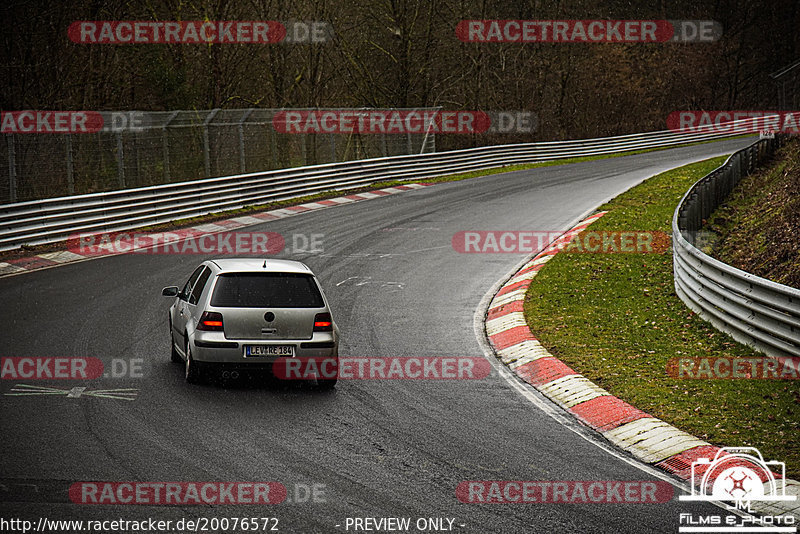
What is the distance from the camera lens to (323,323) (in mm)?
10242

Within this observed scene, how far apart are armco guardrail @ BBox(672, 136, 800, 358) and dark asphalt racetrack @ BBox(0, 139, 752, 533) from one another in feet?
10.1

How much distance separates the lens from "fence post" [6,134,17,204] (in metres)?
19.8

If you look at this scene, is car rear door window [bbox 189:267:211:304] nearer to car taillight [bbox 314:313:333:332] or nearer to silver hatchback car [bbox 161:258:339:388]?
Result: silver hatchback car [bbox 161:258:339:388]

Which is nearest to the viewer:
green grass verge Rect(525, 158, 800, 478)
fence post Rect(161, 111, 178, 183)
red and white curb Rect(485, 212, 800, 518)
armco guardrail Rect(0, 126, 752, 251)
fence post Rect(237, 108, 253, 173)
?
red and white curb Rect(485, 212, 800, 518)

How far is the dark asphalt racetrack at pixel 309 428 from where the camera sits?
6.51 m

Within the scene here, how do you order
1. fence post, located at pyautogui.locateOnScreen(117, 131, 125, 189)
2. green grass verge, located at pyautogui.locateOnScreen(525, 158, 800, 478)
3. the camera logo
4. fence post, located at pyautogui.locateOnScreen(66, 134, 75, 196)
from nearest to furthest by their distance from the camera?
the camera logo, green grass verge, located at pyautogui.locateOnScreen(525, 158, 800, 478), fence post, located at pyautogui.locateOnScreen(66, 134, 75, 196), fence post, located at pyautogui.locateOnScreen(117, 131, 125, 189)

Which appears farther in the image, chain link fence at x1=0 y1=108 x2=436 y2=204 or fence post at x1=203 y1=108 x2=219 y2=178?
fence post at x1=203 y1=108 x2=219 y2=178

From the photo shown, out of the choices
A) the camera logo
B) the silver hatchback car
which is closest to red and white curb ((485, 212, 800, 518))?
the camera logo

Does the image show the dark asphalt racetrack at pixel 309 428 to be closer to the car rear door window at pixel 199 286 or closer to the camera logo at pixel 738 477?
the camera logo at pixel 738 477

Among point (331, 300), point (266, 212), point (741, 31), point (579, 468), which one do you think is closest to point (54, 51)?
point (266, 212)

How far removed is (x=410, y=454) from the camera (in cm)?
780

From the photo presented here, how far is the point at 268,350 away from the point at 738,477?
5126 mm

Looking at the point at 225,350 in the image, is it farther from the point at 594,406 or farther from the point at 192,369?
the point at 594,406

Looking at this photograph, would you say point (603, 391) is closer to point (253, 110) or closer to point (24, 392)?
point (24, 392)
